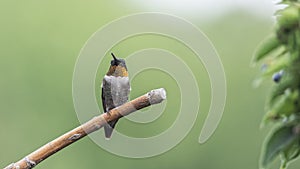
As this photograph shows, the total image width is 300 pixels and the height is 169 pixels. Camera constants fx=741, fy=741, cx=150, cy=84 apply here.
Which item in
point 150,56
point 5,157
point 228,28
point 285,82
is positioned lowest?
point 285,82

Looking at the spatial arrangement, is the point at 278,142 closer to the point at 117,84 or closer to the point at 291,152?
the point at 291,152

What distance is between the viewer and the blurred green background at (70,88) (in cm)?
908

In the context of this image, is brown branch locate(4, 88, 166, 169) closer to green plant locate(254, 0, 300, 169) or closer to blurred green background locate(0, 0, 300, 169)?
green plant locate(254, 0, 300, 169)

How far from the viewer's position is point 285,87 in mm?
535

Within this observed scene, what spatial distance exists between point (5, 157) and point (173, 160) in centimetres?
229

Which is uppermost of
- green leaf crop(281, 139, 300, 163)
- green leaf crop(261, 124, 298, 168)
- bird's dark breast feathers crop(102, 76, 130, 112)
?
bird's dark breast feathers crop(102, 76, 130, 112)

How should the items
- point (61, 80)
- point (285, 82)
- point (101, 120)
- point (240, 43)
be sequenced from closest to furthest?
1. point (285, 82)
2. point (101, 120)
3. point (61, 80)
4. point (240, 43)

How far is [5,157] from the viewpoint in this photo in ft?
28.1

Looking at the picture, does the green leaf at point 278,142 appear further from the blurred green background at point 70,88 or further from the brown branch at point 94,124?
the blurred green background at point 70,88

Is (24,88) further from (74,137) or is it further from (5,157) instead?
(74,137)

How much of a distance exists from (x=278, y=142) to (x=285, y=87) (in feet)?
0.13

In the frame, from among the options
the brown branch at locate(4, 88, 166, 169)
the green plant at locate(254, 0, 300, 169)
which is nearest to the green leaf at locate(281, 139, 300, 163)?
the green plant at locate(254, 0, 300, 169)

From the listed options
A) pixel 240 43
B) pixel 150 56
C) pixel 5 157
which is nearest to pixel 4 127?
pixel 5 157

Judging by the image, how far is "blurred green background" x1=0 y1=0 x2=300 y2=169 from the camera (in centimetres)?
908
